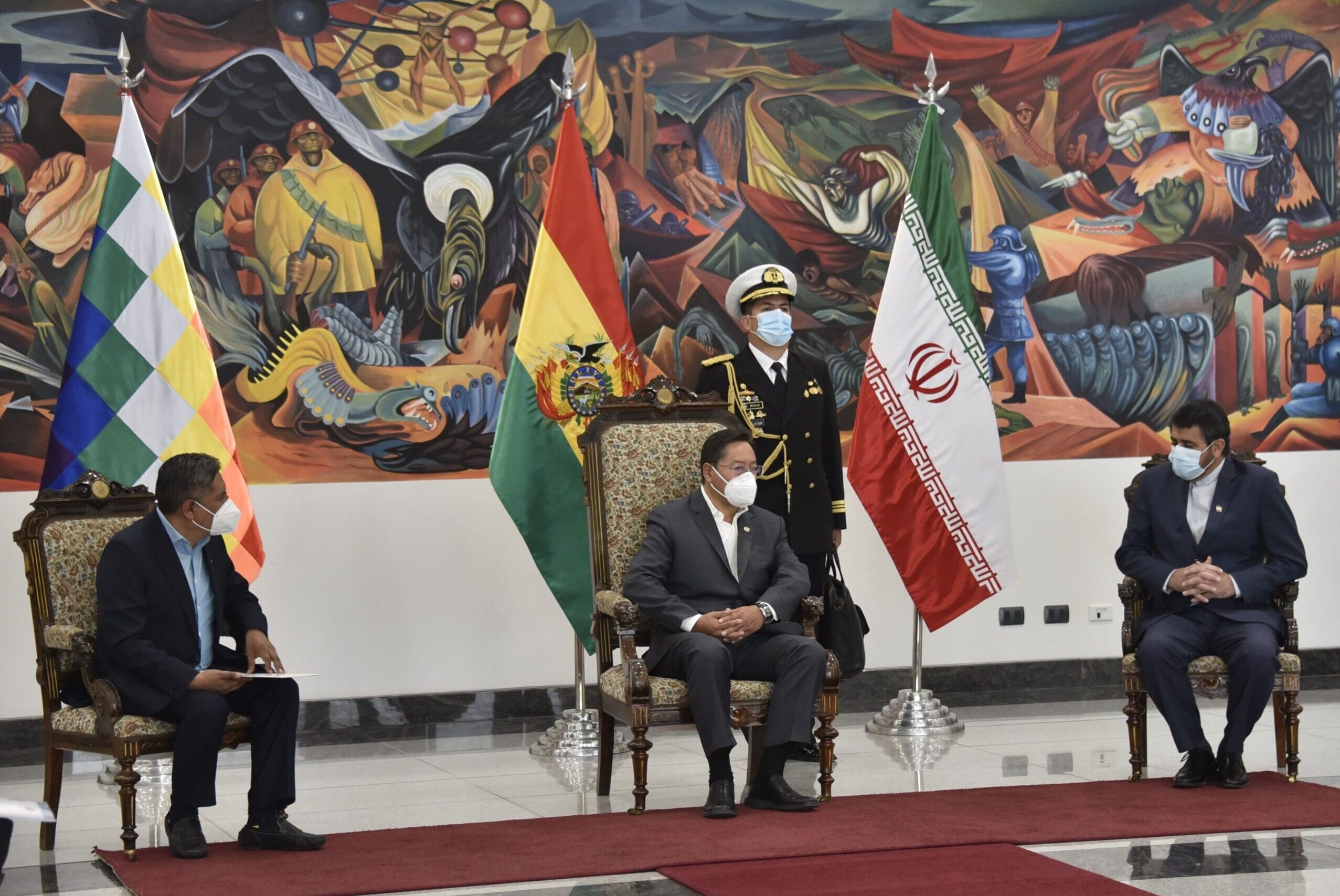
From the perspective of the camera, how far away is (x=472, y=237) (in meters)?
6.72

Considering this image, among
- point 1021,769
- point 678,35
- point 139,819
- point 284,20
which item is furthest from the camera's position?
point 678,35

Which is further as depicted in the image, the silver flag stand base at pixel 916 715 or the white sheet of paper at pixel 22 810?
the silver flag stand base at pixel 916 715

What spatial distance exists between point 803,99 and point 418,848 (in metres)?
4.04

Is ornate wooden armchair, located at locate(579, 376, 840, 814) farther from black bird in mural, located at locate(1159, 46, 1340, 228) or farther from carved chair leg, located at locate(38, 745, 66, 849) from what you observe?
black bird in mural, located at locate(1159, 46, 1340, 228)

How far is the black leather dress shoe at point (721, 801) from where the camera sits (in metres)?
4.65

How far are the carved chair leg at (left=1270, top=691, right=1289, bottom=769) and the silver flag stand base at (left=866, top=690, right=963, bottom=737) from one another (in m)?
1.35

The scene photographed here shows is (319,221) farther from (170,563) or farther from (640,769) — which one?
(640,769)

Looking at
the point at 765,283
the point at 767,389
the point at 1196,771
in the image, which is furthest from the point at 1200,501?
the point at 765,283

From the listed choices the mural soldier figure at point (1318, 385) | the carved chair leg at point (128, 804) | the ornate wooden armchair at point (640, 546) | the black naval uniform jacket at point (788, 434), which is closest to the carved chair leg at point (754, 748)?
the ornate wooden armchair at point (640, 546)

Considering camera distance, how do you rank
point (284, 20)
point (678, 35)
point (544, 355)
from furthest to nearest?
point (678, 35), point (284, 20), point (544, 355)

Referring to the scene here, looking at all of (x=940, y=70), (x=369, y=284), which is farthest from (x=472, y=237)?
(x=940, y=70)

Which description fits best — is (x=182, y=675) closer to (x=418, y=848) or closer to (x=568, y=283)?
(x=418, y=848)

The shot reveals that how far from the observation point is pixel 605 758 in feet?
17.0

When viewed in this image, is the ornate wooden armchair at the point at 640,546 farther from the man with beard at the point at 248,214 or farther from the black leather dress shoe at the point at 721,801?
the man with beard at the point at 248,214
